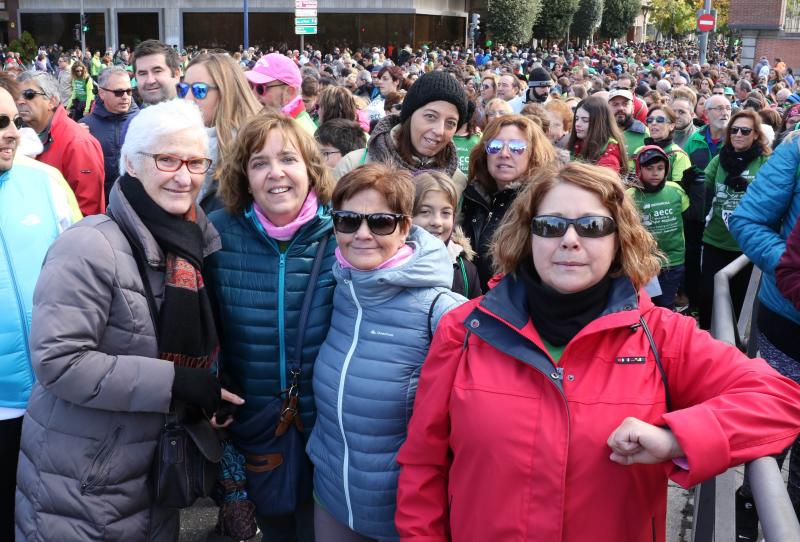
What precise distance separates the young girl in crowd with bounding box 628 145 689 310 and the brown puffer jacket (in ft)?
14.4

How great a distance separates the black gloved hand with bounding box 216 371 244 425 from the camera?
274 cm

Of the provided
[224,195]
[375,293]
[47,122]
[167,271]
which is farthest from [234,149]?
[47,122]

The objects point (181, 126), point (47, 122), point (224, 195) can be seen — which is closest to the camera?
point (181, 126)

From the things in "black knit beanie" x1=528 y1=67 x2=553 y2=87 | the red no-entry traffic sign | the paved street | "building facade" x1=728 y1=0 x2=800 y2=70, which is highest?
"building facade" x1=728 y1=0 x2=800 y2=70

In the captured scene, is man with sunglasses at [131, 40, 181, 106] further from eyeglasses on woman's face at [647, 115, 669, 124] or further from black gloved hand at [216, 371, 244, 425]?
eyeglasses on woman's face at [647, 115, 669, 124]

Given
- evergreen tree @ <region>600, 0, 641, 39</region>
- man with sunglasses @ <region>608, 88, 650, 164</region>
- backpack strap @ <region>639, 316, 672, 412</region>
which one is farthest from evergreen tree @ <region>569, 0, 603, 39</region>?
backpack strap @ <region>639, 316, 672, 412</region>

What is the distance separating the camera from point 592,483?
6.45 ft

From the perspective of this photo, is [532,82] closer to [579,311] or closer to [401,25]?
[579,311]

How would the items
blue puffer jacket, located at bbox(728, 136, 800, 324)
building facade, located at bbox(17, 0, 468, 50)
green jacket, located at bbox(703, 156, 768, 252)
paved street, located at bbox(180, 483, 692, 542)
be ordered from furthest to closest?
building facade, located at bbox(17, 0, 468, 50) → green jacket, located at bbox(703, 156, 768, 252) → paved street, located at bbox(180, 483, 692, 542) → blue puffer jacket, located at bbox(728, 136, 800, 324)

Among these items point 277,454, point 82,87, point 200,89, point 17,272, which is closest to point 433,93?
point 200,89

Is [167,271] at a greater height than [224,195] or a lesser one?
lesser

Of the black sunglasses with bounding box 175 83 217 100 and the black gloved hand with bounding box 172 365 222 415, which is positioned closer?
the black gloved hand with bounding box 172 365 222 415

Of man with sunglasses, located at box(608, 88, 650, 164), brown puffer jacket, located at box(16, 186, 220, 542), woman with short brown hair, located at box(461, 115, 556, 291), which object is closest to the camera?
brown puffer jacket, located at box(16, 186, 220, 542)

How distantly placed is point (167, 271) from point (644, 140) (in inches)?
257
